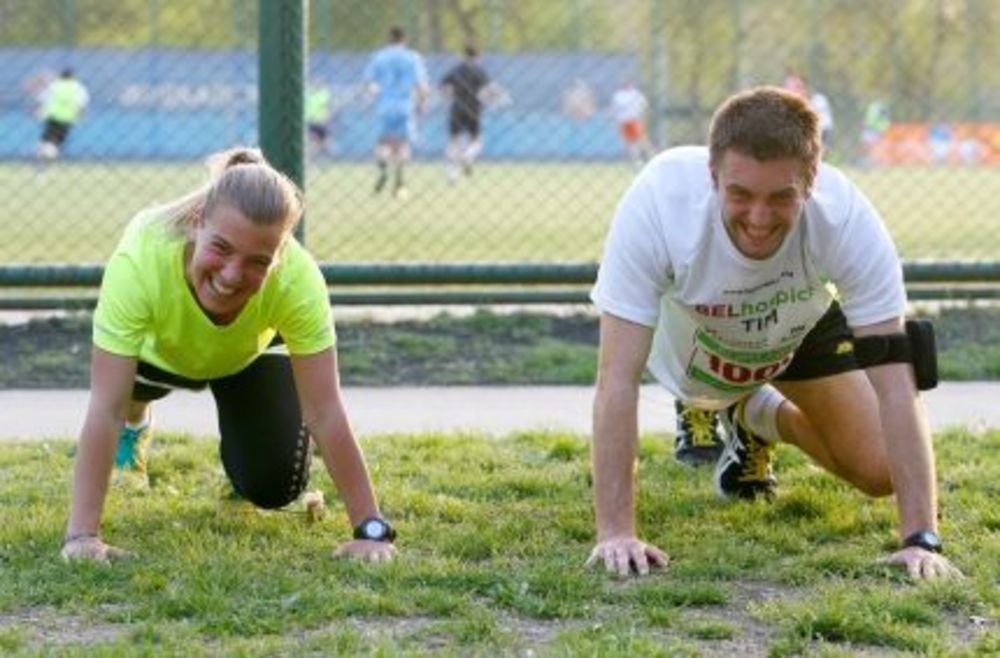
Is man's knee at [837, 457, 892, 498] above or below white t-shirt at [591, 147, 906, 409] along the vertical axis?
below

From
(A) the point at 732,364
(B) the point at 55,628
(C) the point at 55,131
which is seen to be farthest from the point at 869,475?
(C) the point at 55,131

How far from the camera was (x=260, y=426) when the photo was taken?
5531 mm

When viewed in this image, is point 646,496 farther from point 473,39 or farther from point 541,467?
point 473,39

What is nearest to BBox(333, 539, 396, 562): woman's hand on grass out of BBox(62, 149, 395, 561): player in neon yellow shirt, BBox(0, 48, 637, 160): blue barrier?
BBox(62, 149, 395, 561): player in neon yellow shirt

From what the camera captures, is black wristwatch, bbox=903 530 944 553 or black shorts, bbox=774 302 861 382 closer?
black wristwatch, bbox=903 530 944 553

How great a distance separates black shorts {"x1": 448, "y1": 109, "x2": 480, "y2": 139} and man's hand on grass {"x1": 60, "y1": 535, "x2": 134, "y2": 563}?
1112 centimetres

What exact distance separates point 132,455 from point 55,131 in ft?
47.8

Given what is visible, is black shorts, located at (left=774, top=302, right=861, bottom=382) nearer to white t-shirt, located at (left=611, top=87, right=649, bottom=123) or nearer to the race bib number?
the race bib number

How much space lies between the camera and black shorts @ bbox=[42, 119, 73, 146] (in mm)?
19281

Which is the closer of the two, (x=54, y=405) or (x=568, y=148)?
(x=54, y=405)

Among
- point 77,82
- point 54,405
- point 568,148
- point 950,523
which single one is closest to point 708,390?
point 950,523

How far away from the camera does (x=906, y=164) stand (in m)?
17.7

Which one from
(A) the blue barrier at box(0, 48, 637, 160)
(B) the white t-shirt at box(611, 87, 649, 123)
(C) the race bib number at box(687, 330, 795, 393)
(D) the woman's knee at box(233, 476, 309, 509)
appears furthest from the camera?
(B) the white t-shirt at box(611, 87, 649, 123)

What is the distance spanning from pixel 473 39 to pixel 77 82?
260 inches
